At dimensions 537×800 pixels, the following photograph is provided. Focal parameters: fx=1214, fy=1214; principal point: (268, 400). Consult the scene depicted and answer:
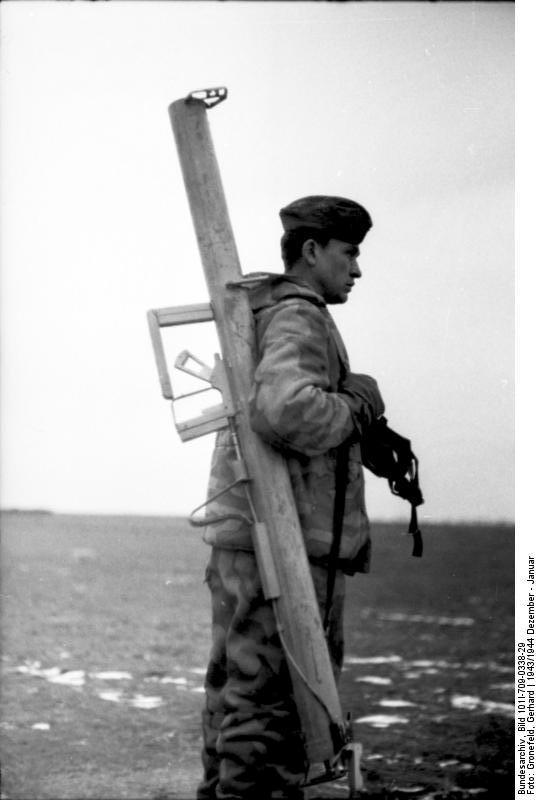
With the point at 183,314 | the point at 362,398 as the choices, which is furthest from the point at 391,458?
the point at 183,314

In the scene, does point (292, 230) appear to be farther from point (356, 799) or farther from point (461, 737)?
point (461, 737)

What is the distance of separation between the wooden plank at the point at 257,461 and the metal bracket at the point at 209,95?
13 millimetres

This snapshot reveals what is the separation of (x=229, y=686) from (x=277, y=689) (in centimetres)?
13

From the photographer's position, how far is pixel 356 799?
3.36m

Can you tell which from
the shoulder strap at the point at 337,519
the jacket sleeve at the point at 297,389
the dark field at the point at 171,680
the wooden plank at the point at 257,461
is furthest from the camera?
the dark field at the point at 171,680

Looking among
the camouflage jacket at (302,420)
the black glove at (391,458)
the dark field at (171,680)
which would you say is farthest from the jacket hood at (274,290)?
the dark field at (171,680)

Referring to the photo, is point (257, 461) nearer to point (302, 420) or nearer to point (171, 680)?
point (302, 420)

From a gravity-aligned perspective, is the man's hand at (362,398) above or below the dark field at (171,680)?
above

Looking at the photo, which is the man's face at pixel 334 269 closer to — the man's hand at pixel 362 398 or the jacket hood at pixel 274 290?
the jacket hood at pixel 274 290

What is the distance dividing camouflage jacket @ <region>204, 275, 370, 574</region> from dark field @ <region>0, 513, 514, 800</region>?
179cm

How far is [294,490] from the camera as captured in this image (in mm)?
3385

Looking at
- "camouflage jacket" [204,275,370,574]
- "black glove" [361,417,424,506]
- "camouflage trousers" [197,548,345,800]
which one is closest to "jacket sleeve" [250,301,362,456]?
"camouflage jacket" [204,275,370,574]

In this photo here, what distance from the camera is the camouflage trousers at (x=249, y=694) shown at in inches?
130

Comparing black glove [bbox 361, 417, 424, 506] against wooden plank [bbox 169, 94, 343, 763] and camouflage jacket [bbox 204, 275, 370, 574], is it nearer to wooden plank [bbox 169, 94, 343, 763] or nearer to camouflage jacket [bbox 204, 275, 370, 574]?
camouflage jacket [bbox 204, 275, 370, 574]
